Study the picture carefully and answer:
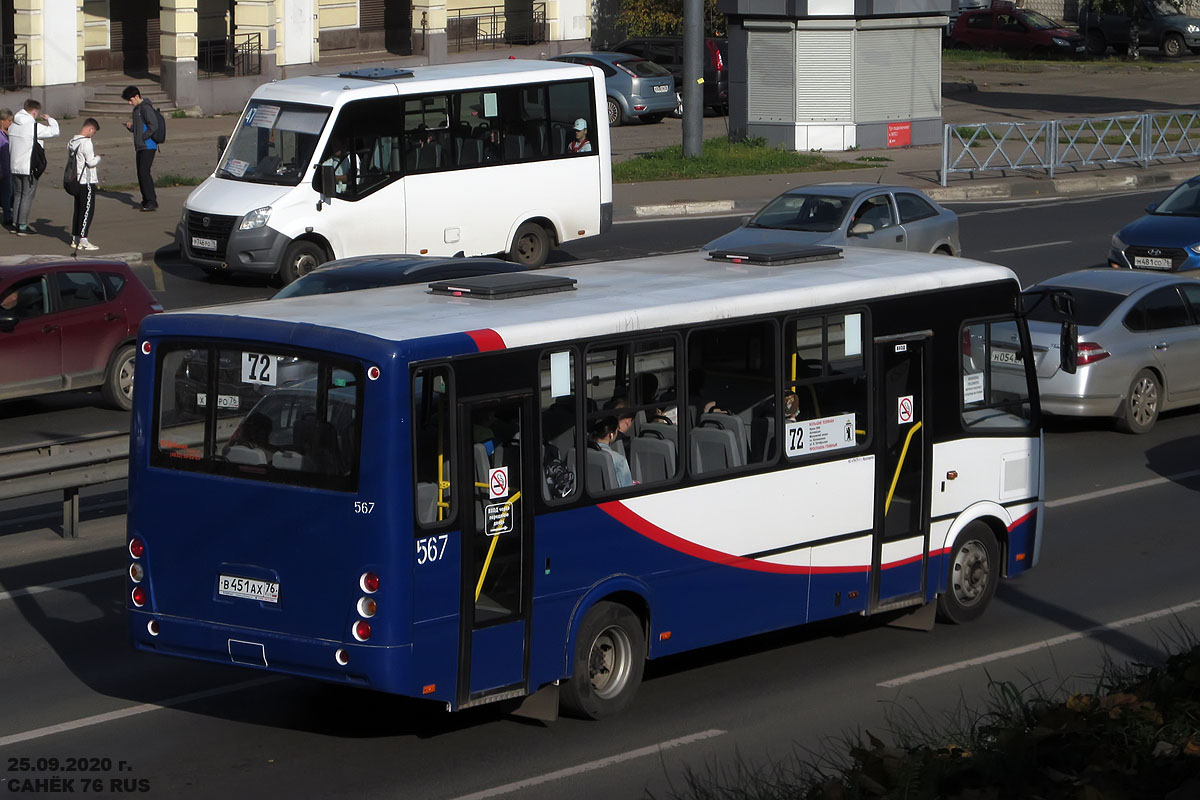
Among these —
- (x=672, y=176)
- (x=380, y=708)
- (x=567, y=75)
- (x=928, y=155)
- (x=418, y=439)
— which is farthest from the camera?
(x=928, y=155)

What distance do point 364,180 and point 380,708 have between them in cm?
1446

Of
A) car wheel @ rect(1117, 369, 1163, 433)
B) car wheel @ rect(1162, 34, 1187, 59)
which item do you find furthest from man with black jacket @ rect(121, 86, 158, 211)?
car wheel @ rect(1162, 34, 1187, 59)

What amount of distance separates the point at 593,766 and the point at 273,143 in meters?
16.1

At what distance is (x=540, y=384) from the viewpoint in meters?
8.79

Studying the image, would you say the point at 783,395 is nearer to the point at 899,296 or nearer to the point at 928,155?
the point at 899,296

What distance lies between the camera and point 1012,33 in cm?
6216

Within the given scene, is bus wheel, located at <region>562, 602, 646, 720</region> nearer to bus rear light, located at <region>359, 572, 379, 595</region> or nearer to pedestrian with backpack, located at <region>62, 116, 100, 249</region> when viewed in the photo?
bus rear light, located at <region>359, 572, 379, 595</region>

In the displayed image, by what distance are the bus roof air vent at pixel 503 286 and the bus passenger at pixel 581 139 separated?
15588 millimetres

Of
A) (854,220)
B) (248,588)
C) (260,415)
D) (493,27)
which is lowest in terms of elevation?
(248,588)

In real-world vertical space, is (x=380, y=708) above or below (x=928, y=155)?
below

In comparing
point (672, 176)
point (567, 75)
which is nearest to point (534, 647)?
point (567, 75)

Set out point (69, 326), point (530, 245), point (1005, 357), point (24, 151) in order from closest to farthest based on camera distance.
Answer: point (1005, 357)
point (69, 326)
point (530, 245)
point (24, 151)

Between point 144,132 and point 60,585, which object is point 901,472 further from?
point 144,132

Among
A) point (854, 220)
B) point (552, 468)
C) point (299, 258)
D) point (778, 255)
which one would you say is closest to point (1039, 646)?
point (778, 255)
